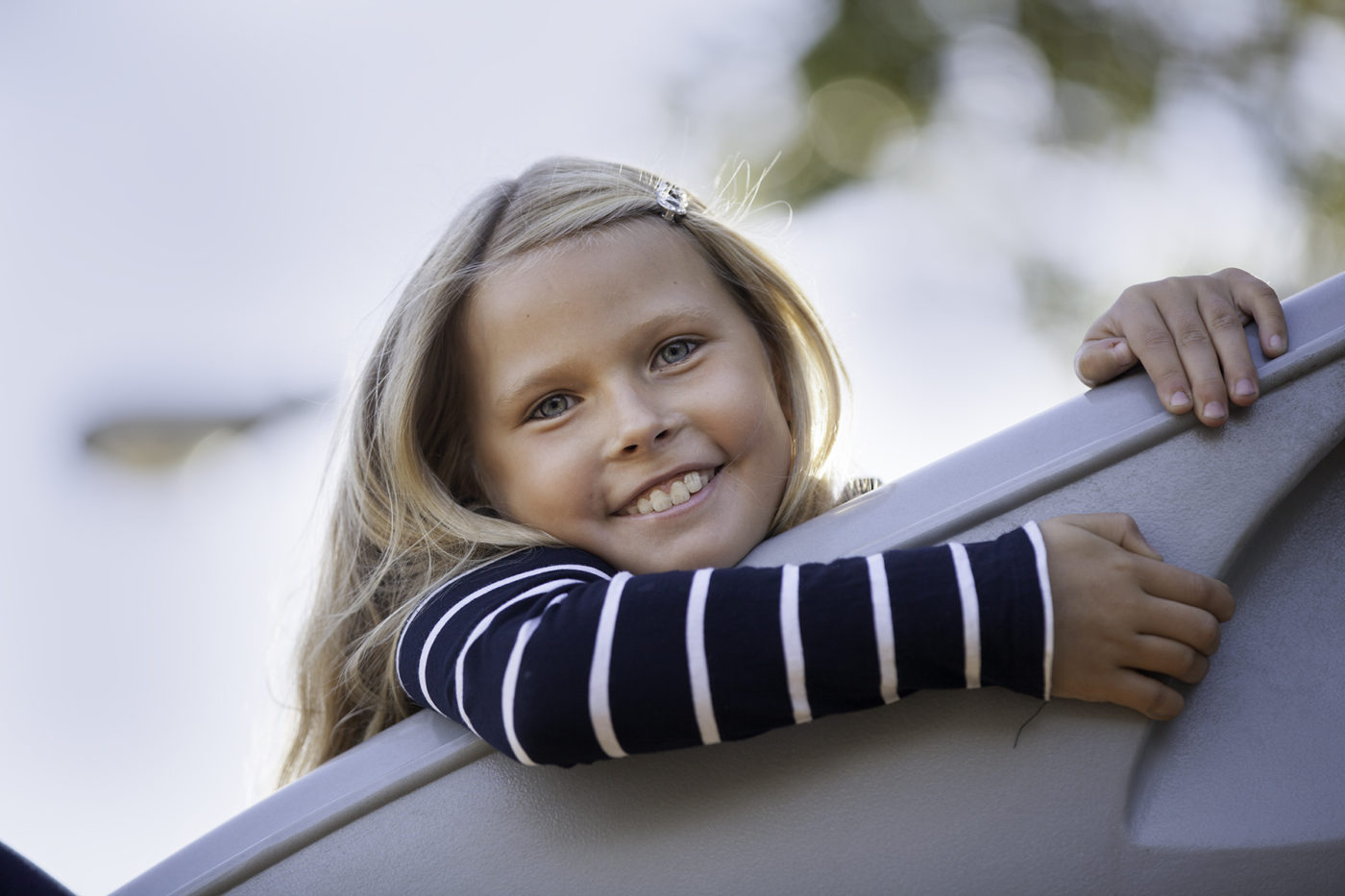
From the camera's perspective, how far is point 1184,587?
2.23 feet

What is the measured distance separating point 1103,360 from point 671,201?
59 centimetres

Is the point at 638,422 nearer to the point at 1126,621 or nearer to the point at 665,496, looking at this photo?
the point at 665,496

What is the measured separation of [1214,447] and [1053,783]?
248 mm

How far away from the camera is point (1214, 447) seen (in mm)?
715

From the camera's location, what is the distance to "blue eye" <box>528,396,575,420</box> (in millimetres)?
1079

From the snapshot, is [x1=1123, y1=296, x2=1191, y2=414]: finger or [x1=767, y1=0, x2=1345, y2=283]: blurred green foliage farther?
[x1=767, y1=0, x2=1345, y2=283]: blurred green foliage

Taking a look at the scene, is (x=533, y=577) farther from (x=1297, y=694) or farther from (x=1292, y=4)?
(x=1292, y=4)

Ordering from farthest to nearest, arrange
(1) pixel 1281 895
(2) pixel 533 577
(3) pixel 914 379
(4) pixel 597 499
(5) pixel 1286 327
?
(3) pixel 914 379, (4) pixel 597 499, (2) pixel 533 577, (5) pixel 1286 327, (1) pixel 1281 895

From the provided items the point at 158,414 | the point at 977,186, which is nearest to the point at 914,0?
A: the point at 977,186

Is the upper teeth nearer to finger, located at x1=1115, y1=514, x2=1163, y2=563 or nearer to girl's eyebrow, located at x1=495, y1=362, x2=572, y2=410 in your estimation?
girl's eyebrow, located at x1=495, y1=362, x2=572, y2=410

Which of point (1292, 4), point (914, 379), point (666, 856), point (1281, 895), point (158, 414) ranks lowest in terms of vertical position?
point (914, 379)

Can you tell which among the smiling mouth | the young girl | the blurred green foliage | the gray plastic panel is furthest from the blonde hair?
the blurred green foliage

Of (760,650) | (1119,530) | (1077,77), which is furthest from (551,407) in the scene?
(1077,77)

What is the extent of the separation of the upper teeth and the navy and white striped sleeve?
0.94 feet
